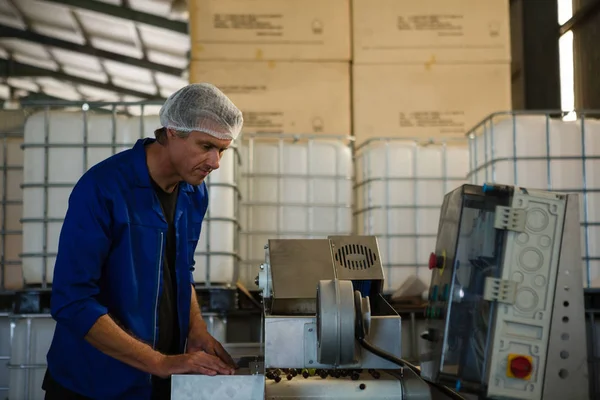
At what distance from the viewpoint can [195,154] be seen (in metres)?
1.60

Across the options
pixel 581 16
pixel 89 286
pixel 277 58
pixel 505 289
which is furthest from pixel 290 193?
pixel 581 16

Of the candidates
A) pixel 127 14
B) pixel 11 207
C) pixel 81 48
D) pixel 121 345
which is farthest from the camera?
pixel 81 48

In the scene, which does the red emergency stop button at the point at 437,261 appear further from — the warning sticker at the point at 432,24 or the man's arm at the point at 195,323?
the warning sticker at the point at 432,24

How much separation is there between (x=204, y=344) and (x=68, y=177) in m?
0.75

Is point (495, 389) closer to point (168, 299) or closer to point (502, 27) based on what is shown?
point (168, 299)

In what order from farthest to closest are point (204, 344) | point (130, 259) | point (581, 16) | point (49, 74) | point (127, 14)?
point (49, 74), point (127, 14), point (581, 16), point (204, 344), point (130, 259)

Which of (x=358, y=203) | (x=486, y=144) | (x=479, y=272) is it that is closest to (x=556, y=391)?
(x=479, y=272)

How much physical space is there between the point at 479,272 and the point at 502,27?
1.77m

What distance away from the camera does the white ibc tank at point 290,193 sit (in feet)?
8.03

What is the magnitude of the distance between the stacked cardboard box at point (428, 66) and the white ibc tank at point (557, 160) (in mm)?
572

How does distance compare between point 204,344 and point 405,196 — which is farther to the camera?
point 405,196

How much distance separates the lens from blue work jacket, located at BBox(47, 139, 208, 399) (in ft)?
4.88

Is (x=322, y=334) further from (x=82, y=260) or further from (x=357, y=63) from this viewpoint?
Answer: (x=357, y=63)

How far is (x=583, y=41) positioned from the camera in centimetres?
351
